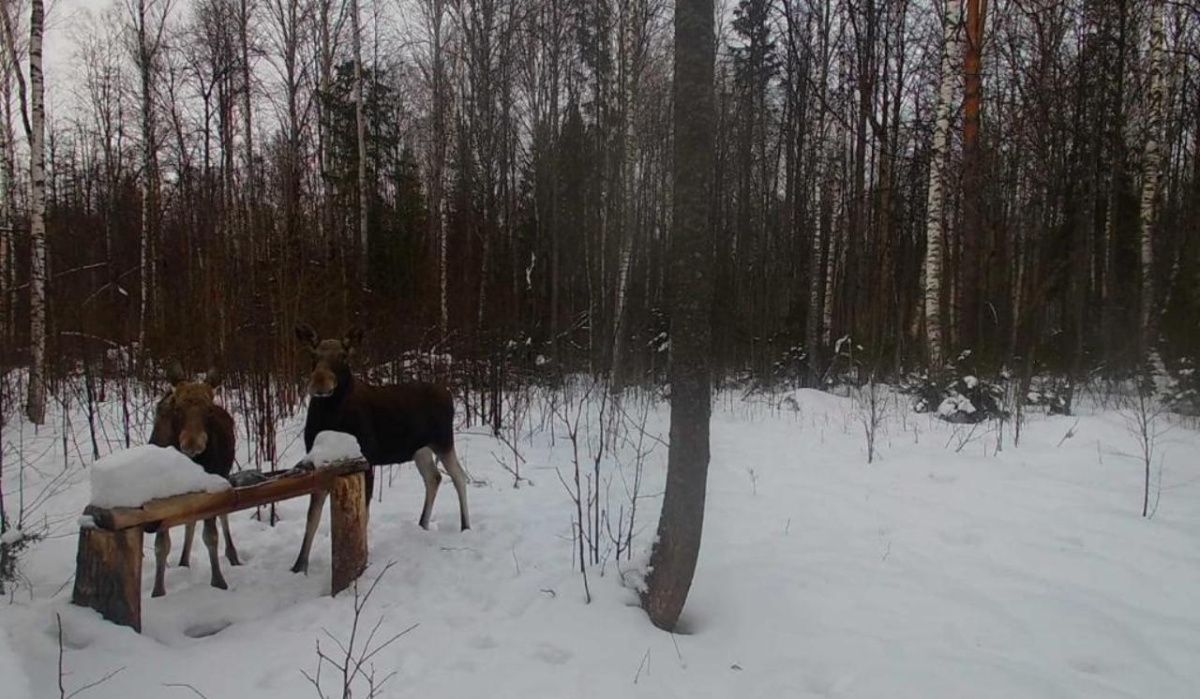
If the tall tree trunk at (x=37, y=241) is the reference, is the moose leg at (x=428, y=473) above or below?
below

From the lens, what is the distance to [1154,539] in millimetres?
4773

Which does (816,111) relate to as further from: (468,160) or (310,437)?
(310,437)

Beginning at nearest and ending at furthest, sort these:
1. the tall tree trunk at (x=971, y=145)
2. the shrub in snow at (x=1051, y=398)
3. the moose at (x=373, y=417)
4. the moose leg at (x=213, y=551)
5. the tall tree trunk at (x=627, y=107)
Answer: the moose leg at (x=213, y=551) → the moose at (x=373, y=417) → the shrub in snow at (x=1051, y=398) → the tall tree trunk at (x=971, y=145) → the tall tree trunk at (x=627, y=107)

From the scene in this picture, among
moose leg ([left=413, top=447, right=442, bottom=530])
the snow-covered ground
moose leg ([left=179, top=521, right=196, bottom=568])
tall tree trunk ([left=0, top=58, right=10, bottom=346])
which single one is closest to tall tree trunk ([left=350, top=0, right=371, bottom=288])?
Answer: tall tree trunk ([left=0, top=58, right=10, bottom=346])

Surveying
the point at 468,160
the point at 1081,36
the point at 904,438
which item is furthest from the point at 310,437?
the point at 1081,36

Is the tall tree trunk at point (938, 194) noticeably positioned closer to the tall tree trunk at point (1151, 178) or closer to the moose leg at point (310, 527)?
the tall tree trunk at point (1151, 178)

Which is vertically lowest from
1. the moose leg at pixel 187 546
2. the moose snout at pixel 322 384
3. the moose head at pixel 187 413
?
the moose leg at pixel 187 546

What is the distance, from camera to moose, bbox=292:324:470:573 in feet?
14.0

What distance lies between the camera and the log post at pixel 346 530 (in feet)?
12.5

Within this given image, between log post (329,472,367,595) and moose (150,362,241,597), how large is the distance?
77 cm

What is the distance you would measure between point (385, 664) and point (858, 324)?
58.5 ft

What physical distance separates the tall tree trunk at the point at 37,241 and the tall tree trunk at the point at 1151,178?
1646cm

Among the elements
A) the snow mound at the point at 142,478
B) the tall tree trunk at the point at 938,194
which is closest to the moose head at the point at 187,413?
the snow mound at the point at 142,478

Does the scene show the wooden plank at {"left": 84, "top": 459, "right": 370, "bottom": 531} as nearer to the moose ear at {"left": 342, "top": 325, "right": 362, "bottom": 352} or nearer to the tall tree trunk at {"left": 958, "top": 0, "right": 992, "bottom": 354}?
the moose ear at {"left": 342, "top": 325, "right": 362, "bottom": 352}
